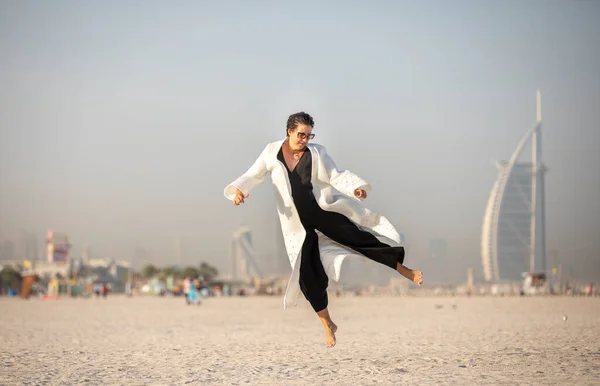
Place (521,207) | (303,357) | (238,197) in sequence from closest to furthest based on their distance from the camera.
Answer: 1. (238,197)
2. (303,357)
3. (521,207)

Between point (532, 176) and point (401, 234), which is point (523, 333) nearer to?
point (401, 234)

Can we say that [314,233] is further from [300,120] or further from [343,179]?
[300,120]

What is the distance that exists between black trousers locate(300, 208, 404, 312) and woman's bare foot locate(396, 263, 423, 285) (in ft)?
0.18

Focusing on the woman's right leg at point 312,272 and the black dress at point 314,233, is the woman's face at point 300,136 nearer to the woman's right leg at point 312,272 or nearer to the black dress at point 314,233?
the black dress at point 314,233

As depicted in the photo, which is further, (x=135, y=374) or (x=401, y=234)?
(x=135, y=374)

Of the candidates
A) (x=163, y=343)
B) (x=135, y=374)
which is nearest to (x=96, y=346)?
(x=163, y=343)

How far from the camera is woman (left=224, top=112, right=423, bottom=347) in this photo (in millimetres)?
7410

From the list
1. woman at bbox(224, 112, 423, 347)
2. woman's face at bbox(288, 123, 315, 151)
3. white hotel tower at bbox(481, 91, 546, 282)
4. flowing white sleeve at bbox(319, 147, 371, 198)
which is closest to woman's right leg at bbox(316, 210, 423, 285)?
woman at bbox(224, 112, 423, 347)

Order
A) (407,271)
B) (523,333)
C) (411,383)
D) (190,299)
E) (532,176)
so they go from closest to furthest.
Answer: (407,271) < (411,383) < (523,333) < (190,299) < (532,176)

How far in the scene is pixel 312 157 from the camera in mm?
7473

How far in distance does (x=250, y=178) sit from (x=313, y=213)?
2.13 ft

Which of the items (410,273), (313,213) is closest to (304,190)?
(313,213)

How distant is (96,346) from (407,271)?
832 cm

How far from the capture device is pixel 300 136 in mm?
7426
